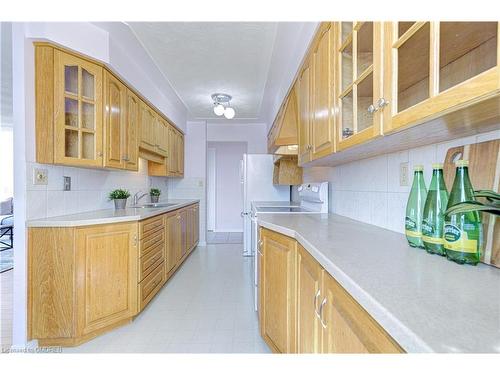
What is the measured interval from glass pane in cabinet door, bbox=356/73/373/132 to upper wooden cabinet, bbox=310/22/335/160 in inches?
10.7

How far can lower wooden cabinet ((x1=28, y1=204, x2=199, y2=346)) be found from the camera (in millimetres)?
1815

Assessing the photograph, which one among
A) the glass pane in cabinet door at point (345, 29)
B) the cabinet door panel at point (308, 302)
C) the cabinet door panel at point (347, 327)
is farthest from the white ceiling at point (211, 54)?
the cabinet door panel at point (347, 327)

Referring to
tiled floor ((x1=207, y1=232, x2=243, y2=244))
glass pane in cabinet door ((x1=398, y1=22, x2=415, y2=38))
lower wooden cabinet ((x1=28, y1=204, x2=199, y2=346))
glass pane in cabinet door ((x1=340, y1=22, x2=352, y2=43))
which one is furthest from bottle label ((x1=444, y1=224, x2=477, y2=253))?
tiled floor ((x1=207, y1=232, x2=243, y2=244))

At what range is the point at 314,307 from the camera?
109 centimetres

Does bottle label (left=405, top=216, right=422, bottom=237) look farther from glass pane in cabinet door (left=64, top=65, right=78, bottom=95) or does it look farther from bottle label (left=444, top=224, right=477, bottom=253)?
glass pane in cabinet door (left=64, top=65, right=78, bottom=95)

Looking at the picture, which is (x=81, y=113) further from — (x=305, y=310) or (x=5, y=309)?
(x=305, y=310)

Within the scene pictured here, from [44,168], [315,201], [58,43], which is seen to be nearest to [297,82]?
[315,201]

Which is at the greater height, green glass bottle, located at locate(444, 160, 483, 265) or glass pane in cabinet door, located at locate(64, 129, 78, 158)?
glass pane in cabinet door, located at locate(64, 129, 78, 158)

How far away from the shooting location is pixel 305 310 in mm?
1235

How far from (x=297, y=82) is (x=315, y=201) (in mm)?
1090

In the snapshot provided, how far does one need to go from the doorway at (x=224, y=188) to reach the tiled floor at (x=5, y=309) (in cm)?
414

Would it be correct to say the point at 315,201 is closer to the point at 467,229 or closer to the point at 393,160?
the point at 393,160

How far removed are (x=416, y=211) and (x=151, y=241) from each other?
2.23 m

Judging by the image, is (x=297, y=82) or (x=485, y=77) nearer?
(x=485, y=77)
